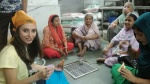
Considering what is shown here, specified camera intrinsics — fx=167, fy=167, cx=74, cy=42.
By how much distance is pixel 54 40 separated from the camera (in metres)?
3.10

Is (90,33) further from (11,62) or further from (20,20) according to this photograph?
(11,62)

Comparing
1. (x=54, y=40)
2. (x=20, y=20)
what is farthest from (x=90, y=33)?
(x=20, y=20)

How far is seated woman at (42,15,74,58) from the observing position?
116 inches

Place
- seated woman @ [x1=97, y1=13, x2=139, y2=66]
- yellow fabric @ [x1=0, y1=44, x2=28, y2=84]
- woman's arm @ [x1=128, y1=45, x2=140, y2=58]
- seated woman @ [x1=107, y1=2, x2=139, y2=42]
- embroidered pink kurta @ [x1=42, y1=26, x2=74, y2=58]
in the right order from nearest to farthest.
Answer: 1. yellow fabric @ [x1=0, y1=44, x2=28, y2=84]
2. woman's arm @ [x1=128, y1=45, x2=140, y2=58]
3. seated woman @ [x1=97, y1=13, x2=139, y2=66]
4. embroidered pink kurta @ [x1=42, y1=26, x2=74, y2=58]
5. seated woman @ [x1=107, y1=2, x2=139, y2=42]

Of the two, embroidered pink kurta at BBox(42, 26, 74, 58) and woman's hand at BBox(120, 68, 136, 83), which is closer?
woman's hand at BBox(120, 68, 136, 83)

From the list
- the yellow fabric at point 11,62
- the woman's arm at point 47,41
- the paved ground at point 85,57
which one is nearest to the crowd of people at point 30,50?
the yellow fabric at point 11,62

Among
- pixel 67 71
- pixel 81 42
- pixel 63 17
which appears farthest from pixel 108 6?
pixel 67 71

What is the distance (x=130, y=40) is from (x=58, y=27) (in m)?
Result: 1.37

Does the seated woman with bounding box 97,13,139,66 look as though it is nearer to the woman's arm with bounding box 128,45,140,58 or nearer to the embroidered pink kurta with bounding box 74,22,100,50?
the woman's arm with bounding box 128,45,140,58

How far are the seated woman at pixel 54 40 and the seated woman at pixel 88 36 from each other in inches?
11.4

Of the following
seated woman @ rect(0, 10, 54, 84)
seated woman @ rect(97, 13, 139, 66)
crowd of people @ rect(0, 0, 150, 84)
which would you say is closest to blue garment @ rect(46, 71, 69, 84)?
crowd of people @ rect(0, 0, 150, 84)

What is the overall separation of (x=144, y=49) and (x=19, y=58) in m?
1.01

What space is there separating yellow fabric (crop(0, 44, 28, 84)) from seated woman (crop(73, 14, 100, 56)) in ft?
6.67

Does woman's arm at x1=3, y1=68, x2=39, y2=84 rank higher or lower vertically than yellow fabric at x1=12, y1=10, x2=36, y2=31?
lower
